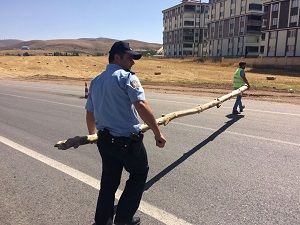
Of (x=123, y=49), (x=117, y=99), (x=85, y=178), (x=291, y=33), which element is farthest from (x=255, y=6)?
(x=117, y=99)

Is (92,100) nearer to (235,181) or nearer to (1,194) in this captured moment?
(1,194)

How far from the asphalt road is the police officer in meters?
0.46

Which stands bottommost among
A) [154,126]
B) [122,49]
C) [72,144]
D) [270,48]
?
[270,48]

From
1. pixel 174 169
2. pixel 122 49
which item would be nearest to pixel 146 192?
pixel 174 169

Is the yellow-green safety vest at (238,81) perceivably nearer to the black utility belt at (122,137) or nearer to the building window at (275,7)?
the black utility belt at (122,137)

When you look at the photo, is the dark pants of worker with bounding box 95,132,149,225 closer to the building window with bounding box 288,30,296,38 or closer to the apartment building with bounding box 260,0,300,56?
the apartment building with bounding box 260,0,300,56

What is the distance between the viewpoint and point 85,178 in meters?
6.24

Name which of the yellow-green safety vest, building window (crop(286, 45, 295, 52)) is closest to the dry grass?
the yellow-green safety vest

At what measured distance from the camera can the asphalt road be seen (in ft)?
15.9

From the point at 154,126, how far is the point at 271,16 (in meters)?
76.2

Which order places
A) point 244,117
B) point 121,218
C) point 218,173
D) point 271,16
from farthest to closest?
point 271,16 < point 244,117 < point 218,173 < point 121,218

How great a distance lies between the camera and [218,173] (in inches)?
252

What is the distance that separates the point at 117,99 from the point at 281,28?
74025 mm

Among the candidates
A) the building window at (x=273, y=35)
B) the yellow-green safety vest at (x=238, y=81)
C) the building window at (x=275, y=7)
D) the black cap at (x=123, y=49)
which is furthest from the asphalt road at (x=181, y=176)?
the building window at (x=273, y=35)
